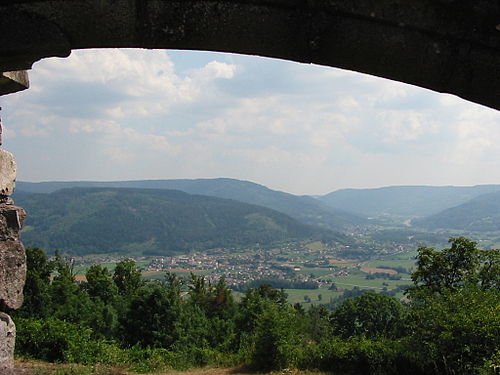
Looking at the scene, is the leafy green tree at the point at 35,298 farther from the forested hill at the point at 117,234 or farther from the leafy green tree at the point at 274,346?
the forested hill at the point at 117,234

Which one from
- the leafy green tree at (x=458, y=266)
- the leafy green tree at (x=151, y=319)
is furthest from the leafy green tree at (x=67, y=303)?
the leafy green tree at (x=458, y=266)

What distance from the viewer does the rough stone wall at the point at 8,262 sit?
335cm

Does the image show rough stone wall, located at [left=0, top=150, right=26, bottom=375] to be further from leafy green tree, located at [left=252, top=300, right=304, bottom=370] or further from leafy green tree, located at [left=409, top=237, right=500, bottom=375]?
leafy green tree, located at [left=252, top=300, right=304, bottom=370]

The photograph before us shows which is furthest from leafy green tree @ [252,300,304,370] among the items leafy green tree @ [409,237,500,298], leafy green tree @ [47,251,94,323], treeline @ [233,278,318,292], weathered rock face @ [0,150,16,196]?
treeline @ [233,278,318,292]

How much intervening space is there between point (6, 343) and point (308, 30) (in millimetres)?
3191

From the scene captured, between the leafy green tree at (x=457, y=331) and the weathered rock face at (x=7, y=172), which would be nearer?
the weathered rock face at (x=7, y=172)

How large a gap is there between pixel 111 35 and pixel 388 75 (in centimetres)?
127

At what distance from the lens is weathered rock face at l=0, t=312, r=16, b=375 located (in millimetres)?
3324

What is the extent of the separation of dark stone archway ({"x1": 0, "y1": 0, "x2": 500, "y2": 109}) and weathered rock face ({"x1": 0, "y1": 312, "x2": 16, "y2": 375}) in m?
2.29

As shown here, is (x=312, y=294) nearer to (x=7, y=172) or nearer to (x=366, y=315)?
(x=366, y=315)

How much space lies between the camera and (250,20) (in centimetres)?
194

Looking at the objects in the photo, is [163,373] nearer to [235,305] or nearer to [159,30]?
[159,30]

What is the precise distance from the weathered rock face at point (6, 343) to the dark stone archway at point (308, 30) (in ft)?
7.50

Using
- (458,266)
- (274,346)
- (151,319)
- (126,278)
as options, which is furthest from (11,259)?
(126,278)
